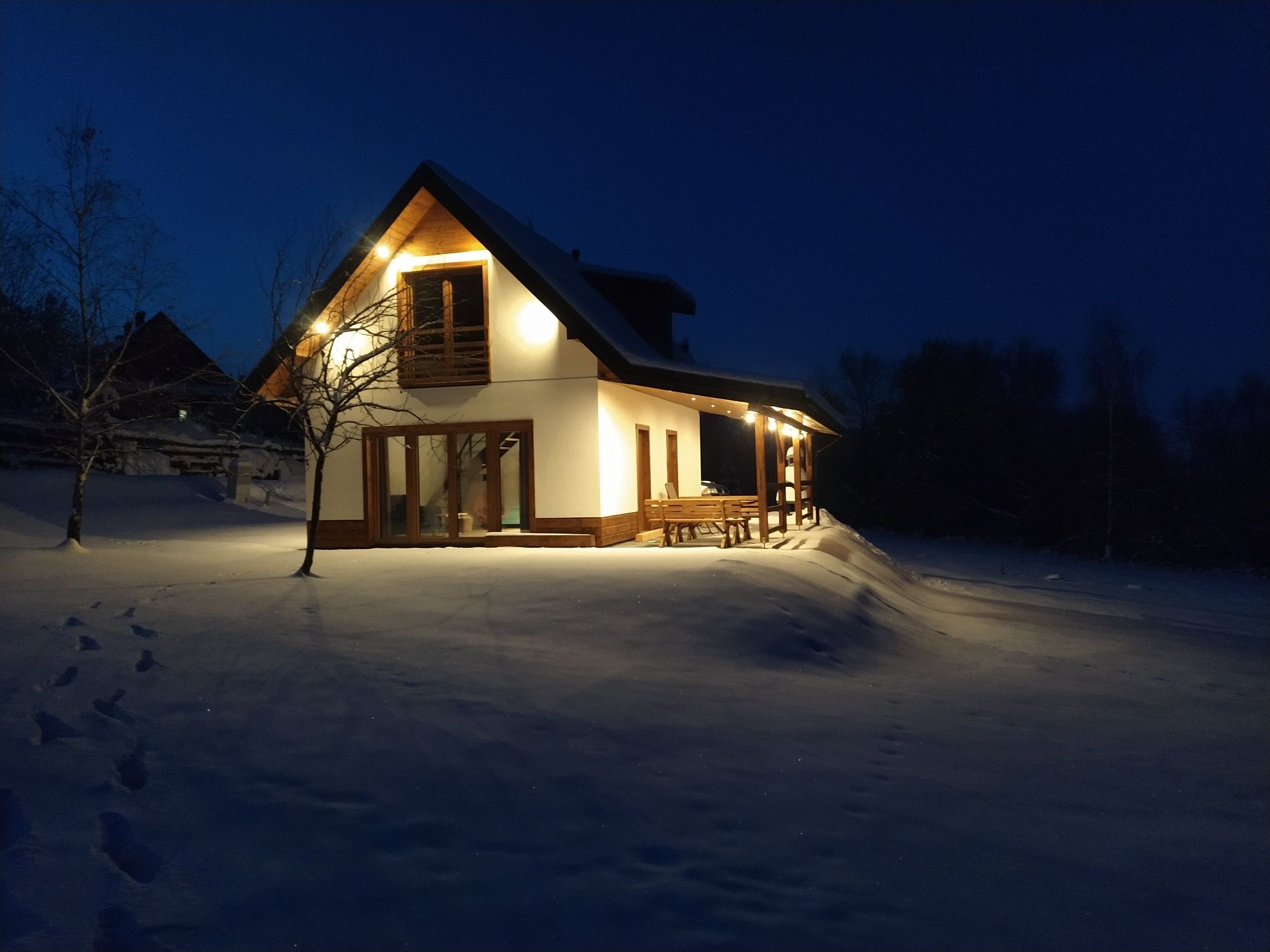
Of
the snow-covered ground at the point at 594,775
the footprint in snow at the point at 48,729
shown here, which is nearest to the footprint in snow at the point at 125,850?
the snow-covered ground at the point at 594,775

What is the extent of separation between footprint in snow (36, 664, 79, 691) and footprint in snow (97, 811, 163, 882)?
224 cm

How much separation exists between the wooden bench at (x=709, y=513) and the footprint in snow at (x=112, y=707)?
890 cm

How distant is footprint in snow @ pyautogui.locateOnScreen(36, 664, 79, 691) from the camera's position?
5.36m

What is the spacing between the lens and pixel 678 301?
63.9ft

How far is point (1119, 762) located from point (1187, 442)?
110 ft

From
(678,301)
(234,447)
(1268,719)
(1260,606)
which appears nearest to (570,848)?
(1268,719)

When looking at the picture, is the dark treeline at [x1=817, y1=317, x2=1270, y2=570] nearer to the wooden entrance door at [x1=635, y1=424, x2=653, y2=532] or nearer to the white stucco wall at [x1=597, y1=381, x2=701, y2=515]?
the white stucco wall at [x1=597, y1=381, x2=701, y2=515]

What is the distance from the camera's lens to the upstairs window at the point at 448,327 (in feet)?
45.0

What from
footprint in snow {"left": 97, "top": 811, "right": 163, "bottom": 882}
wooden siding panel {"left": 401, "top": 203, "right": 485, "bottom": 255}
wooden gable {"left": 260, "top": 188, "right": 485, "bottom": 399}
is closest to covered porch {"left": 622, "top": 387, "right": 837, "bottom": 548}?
wooden siding panel {"left": 401, "top": 203, "right": 485, "bottom": 255}

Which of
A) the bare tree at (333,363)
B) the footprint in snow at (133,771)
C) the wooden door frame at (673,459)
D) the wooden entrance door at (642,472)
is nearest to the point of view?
the footprint in snow at (133,771)

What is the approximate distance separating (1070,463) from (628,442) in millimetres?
22975

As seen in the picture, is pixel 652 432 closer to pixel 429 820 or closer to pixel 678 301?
pixel 678 301

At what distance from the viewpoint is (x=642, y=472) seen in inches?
626

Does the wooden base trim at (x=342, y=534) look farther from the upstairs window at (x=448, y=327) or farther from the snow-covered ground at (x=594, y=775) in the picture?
the snow-covered ground at (x=594, y=775)
